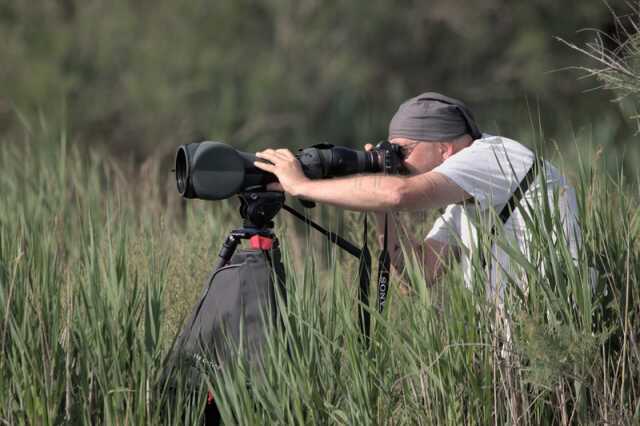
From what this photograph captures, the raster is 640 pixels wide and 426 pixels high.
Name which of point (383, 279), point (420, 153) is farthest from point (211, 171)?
point (420, 153)

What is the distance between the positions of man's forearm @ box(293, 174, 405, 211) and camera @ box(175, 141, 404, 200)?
109 millimetres

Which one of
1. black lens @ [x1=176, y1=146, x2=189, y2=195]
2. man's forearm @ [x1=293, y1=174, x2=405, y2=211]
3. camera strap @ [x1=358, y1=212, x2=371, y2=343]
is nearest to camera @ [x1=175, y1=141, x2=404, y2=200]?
black lens @ [x1=176, y1=146, x2=189, y2=195]

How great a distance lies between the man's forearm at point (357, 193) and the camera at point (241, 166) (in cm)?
11

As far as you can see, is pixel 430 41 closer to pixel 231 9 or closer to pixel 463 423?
pixel 231 9

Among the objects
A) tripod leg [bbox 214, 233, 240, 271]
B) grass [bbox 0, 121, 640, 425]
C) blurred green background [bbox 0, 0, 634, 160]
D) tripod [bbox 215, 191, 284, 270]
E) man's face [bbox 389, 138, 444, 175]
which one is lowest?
grass [bbox 0, 121, 640, 425]

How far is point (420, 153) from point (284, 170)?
435 mm

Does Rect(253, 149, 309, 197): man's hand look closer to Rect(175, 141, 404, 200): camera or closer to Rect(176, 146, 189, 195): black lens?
Rect(175, 141, 404, 200): camera

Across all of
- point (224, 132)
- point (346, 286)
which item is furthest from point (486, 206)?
point (224, 132)

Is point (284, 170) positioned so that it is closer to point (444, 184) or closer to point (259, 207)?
point (259, 207)

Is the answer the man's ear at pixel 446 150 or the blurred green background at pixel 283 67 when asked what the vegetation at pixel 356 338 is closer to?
the man's ear at pixel 446 150

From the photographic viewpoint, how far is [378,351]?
244 centimetres

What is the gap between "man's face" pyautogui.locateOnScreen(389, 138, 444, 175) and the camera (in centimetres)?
290

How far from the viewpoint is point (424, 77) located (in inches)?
328

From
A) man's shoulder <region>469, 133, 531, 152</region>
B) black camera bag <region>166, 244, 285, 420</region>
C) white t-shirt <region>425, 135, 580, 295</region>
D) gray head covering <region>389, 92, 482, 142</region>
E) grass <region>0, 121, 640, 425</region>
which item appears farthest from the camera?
gray head covering <region>389, 92, 482, 142</region>
